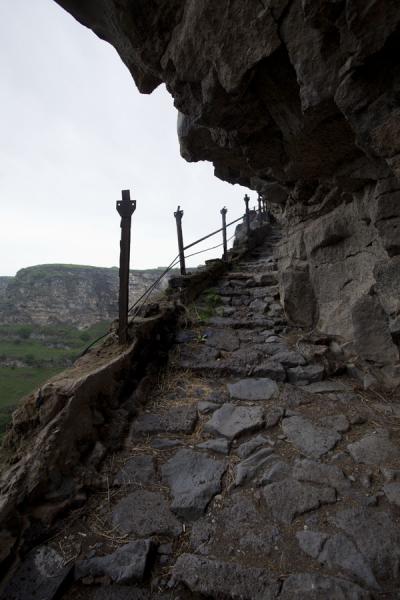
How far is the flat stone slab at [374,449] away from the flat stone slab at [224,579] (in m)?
1.08

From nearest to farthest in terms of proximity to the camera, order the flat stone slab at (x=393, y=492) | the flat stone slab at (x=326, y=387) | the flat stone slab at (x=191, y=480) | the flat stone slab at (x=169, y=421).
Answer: the flat stone slab at (x=393, y=492) → the flat stone slab at (x=191, y=480) → the flat stone slab at (x=169, y=421) → the flat stone slab at (x=326, y=387)

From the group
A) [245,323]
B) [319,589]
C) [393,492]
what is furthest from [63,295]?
[319,589]

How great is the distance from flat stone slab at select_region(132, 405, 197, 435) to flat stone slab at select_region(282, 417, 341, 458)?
834mm

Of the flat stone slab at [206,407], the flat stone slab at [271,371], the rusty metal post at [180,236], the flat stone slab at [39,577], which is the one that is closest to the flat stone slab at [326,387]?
the flat stone slab at [271,371]

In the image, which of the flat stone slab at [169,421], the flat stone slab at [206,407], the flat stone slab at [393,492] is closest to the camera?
the flat stone slab at [393,492]

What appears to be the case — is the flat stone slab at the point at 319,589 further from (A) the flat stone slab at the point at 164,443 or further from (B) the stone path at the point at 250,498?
(A) the flat stone slab at the point at 164,443

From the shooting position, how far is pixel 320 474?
1.90 m

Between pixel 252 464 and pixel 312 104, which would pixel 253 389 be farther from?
pixel 312 104

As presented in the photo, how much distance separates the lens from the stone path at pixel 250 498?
1.34m

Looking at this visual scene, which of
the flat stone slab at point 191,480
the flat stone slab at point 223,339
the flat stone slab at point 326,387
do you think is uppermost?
the flat stone slab at point 223,339

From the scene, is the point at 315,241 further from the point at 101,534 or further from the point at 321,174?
the point at 101,534

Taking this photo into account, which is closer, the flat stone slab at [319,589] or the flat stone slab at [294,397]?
the flat stone slab at [319,589]

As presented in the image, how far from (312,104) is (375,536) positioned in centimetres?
233

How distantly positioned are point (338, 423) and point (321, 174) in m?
2.22
